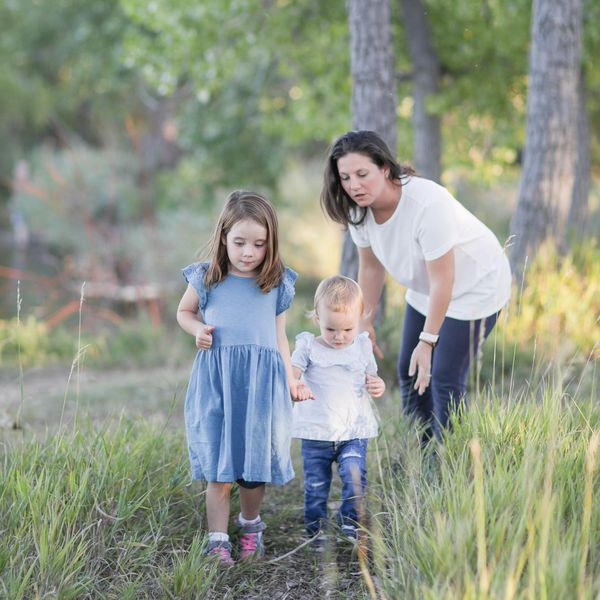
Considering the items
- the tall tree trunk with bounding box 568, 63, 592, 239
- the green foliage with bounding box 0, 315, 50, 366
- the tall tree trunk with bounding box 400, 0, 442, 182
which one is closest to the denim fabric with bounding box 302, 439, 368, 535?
the green foliage with bounding box 0, 315, 50, 366

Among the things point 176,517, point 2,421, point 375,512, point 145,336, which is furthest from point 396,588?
point 145,336

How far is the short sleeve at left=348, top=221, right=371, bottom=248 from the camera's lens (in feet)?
12.0

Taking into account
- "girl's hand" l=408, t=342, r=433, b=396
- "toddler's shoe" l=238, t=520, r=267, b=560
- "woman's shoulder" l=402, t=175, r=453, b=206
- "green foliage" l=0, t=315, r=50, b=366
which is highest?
"woman's shoulder" l=402, t=175, r=453, b=206

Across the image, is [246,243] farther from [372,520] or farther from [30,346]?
[30,346]

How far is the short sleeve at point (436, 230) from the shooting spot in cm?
331

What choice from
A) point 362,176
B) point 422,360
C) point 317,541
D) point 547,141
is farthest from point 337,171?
point 547,141

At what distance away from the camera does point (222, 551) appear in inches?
122

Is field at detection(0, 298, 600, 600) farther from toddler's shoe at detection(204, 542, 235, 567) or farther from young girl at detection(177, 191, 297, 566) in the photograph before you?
young girl at detection(177, 191, 297, 566)

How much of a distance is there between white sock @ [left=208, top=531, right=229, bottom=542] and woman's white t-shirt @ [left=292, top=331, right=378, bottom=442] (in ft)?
1.68

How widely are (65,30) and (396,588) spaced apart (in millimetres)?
18624

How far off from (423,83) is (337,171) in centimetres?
728

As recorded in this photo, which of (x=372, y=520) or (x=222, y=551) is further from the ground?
(x=372, y=520)

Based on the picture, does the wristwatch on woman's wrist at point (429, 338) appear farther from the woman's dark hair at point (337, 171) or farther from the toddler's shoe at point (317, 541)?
the toddler's shoe at point (317, 541)

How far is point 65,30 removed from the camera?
18.6m
